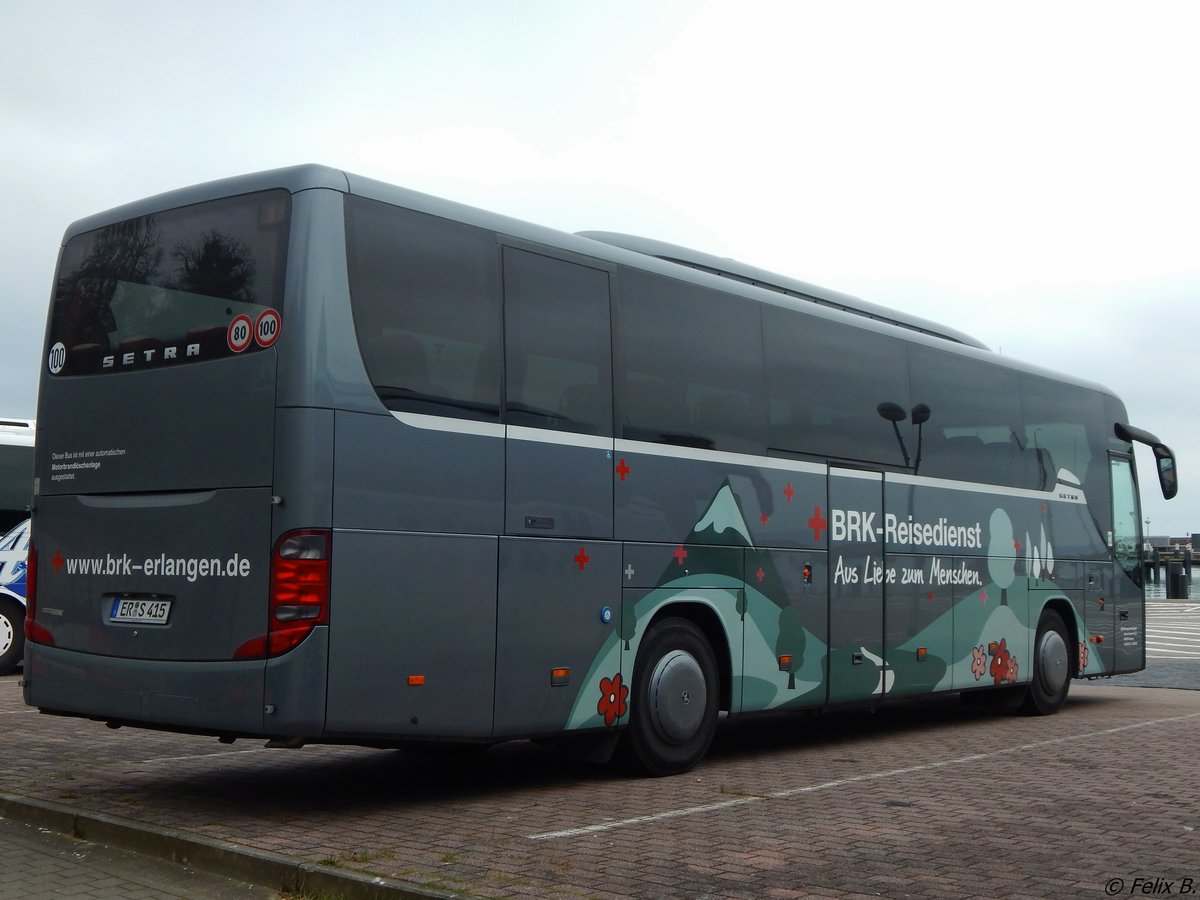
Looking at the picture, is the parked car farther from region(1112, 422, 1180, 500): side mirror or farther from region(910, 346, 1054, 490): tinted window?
region(1112, 422, 1180, 500): side mirror

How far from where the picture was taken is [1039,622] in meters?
14.6

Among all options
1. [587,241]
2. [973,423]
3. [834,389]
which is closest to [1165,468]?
[973,423]

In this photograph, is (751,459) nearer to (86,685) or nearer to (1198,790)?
(1198,790)

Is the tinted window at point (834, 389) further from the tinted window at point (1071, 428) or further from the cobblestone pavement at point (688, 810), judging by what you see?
the tinted window at point (1071, 428)

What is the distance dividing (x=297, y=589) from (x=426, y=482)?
1.00 metres

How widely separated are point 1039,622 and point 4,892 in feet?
36.9

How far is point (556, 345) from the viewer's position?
896cm

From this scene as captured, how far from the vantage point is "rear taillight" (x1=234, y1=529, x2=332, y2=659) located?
7258 millimetres

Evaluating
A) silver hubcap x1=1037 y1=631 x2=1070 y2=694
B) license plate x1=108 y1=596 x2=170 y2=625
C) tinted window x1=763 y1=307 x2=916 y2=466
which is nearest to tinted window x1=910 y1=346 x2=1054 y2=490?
tinted window x1=763 y1=307 x2=916 y2=466

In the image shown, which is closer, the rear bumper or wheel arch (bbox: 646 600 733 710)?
the rear bumper

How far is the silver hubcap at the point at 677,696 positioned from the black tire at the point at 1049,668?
Result: 6.10 meters

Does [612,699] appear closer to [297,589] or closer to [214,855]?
[297,589]

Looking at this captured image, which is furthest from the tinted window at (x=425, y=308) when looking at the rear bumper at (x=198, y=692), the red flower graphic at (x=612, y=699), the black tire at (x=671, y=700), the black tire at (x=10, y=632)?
the black tire at (x=10, y=632)

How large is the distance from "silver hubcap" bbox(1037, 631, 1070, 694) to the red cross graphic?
4.62 meters
